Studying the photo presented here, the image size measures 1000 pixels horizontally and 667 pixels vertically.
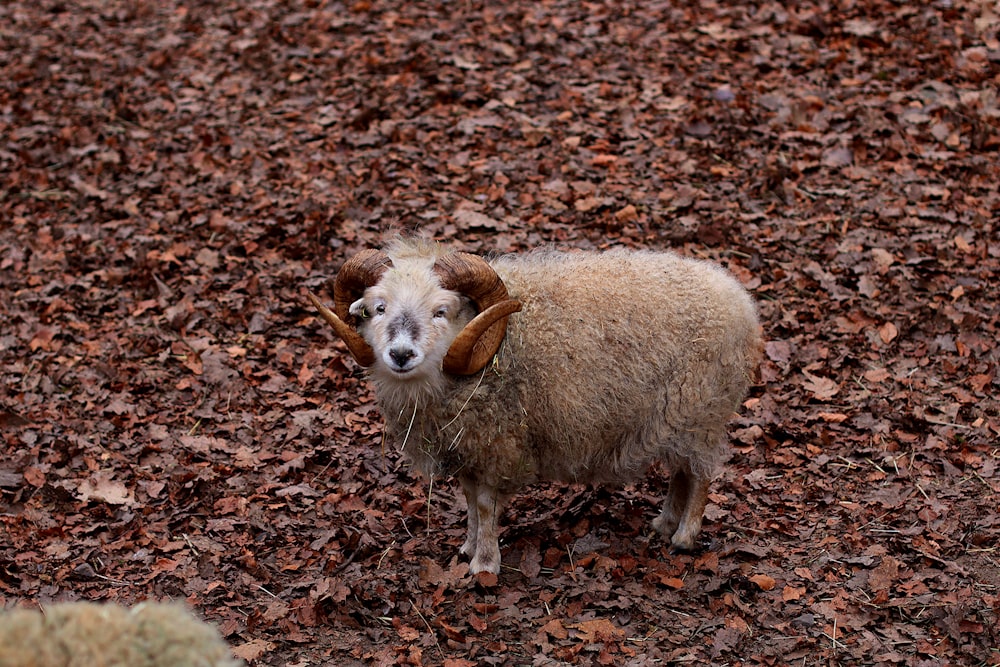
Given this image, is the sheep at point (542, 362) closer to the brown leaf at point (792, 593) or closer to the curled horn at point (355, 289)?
the curled horn at point (355, 289)

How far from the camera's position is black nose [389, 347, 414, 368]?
618 centimetres

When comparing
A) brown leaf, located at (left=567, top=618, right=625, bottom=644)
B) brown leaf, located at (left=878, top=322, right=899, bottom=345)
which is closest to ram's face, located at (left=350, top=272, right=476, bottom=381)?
brown leaf, located at (left=567, top=618, right=625, bottom=644)

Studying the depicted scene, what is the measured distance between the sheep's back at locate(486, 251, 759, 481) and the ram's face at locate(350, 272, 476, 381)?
43 cm

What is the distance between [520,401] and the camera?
21.7 feet

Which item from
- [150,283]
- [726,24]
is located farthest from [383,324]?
[726,24]

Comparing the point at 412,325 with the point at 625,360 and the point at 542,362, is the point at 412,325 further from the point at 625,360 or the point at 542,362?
the point at 625,360

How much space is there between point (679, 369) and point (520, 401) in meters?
1.06

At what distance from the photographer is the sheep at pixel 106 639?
3279 mm

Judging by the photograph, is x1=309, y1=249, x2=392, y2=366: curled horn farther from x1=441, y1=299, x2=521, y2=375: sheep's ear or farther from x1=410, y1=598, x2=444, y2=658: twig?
x1=410, y1=598, x2=444, y2=658: twig

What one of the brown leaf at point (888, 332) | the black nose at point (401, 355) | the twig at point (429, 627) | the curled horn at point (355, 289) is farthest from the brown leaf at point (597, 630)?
the brown leaf at point (888, 332)

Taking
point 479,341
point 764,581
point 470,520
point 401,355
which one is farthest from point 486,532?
point 764,581

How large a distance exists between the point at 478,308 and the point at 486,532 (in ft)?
4.94

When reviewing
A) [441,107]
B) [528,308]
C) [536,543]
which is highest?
[528,308]

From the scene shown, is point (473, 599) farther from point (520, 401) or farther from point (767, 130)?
point (767, 130)
